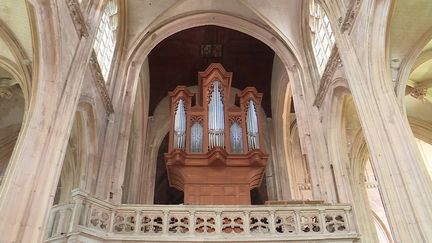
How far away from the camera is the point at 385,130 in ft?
20.1

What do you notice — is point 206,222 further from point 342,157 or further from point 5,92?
point 5,92

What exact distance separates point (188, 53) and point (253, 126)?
20.1ft

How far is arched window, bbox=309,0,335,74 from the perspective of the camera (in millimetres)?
9906

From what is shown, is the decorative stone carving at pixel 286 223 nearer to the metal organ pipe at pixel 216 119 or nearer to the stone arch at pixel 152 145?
the metal organ pipe at pixel 216 119

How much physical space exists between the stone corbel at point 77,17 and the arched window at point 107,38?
Answer: 1680 millimetres

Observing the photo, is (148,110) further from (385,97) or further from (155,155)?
(385,97)

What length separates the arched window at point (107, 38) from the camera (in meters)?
9.90

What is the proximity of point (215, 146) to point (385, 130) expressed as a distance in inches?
180

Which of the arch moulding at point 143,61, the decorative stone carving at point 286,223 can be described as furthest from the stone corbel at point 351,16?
the decorative stone carving at point 286,223

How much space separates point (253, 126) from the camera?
1138 centimetres

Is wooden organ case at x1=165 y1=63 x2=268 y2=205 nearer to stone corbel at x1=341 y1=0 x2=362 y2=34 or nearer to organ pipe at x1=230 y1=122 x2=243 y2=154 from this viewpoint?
organ pipe at x1=230 y1=122 x2=243 y2=154

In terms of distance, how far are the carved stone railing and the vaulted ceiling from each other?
30.9ft

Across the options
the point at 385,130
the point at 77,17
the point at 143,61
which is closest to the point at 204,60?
the point at 143,61

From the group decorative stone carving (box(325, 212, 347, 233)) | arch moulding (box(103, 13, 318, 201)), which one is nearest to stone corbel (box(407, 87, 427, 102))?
arch moulding (box(103, 13, 318, 201))
